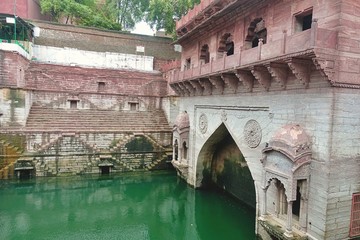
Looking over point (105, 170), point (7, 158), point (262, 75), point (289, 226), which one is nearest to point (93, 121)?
point (105, 170)

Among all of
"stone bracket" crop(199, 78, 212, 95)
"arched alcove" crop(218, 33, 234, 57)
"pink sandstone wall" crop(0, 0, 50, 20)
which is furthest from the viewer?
"pink sandstone wall" crop(0, 0, 50, 20)

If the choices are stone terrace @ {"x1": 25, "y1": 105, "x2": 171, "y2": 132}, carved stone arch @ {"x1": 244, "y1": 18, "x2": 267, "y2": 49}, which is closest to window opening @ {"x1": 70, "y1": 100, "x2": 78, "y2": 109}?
stone terrace @ {"x1": 25, "y1": 105, "x2": 171, "y2": 132}

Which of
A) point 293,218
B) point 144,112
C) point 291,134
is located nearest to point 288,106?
point 291,134

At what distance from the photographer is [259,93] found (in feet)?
26.9

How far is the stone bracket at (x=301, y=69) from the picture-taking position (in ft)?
20.4

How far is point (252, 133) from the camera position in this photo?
8.54 meters

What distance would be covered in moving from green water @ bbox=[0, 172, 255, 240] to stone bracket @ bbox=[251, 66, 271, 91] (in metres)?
4.78

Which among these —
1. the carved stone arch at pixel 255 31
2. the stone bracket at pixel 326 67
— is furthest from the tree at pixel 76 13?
the stone bracket at pixel 326 67

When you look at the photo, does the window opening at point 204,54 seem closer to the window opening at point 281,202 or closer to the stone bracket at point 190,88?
the stone bracket at point 190,88

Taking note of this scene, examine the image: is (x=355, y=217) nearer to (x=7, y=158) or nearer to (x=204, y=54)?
(x=204, y=54)

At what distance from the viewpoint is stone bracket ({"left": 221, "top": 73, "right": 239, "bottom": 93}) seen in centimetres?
907

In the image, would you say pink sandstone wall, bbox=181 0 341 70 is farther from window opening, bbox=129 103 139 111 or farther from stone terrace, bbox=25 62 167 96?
stone terrace, bbox=25 62 167 96

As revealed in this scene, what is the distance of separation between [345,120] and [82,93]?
46.4ft

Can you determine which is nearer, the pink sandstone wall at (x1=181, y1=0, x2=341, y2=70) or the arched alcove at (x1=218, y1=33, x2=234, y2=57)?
the pink sandstone wall at (x1=181, y1=0, x2=341, y2=70)
